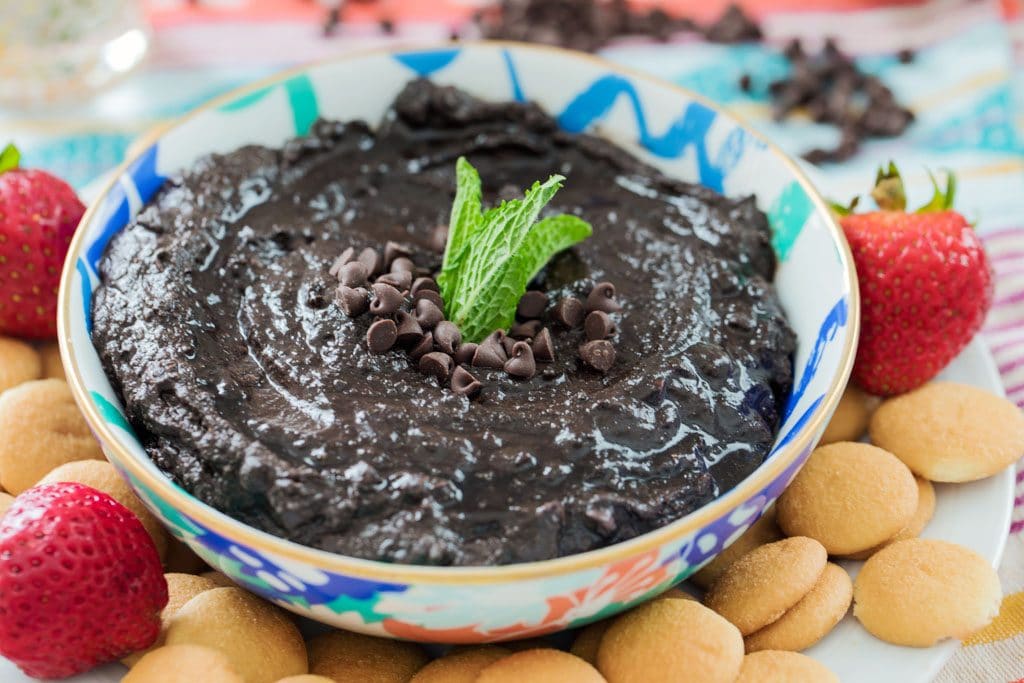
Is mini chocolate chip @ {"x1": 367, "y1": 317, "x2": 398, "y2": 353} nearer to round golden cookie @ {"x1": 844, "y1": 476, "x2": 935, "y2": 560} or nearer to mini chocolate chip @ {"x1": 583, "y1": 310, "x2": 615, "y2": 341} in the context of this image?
mini chocolate chip @ {"x1": 583, "y1": 310, "x2": 615, "y2": 341}

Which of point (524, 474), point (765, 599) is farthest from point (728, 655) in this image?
point (524, 474)

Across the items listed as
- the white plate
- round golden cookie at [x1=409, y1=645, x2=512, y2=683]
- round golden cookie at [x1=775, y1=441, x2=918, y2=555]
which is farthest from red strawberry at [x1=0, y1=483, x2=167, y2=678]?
round golden cookie at [x1=775, y1=441, x2=918, y2=555]

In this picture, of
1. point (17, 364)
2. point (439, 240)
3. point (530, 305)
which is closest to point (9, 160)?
point (17, 364)

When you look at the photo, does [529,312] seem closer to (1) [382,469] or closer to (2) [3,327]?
(1) [382,469]

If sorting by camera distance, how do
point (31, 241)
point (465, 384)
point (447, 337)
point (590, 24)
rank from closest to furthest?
point (465, 384)
point (447, 337)
point (31, 241)
point (590, 24)

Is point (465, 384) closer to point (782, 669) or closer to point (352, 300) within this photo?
point (352, 300)

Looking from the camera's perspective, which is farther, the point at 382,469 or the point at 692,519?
the point at 382,469
